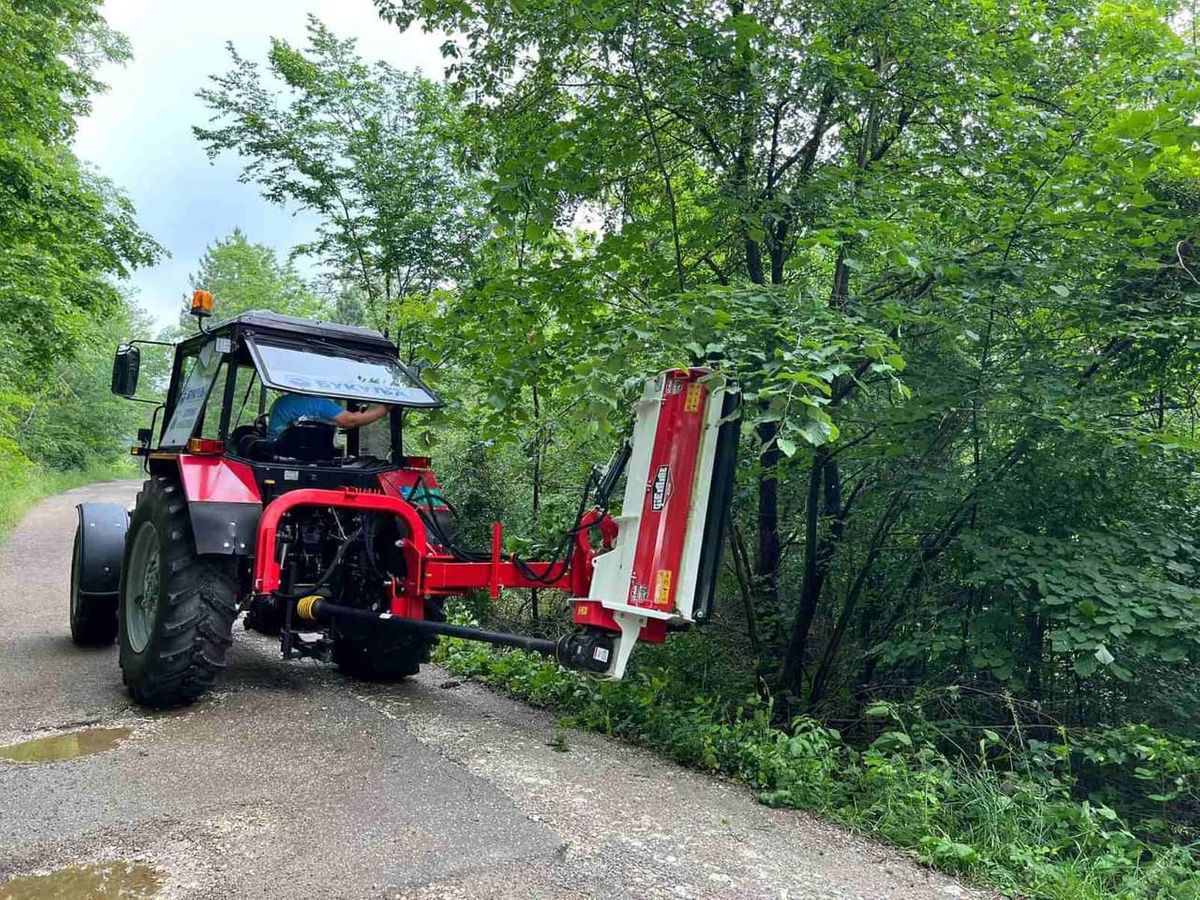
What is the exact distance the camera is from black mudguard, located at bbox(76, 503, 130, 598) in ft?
18.7

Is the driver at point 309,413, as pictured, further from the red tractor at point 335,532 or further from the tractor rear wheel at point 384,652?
the tractor rear wheel at point 384,652

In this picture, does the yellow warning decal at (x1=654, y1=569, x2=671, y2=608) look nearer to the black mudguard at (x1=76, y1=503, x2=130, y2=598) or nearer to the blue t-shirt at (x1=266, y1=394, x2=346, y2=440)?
the blue t-shirt at (x1=266, y1=394, x2=346, y2=440)

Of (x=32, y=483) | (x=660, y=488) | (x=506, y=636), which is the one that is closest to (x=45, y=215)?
(x=506, y=636)

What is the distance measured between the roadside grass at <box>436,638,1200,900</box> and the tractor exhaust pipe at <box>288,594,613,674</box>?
2.33 feet

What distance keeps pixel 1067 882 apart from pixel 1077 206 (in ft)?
10.5

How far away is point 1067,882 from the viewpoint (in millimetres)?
2859

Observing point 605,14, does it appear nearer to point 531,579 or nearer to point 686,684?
point 531,579

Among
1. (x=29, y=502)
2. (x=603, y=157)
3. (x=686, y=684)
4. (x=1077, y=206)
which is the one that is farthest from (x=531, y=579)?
(x=29, y=502)

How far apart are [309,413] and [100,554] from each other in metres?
1.90

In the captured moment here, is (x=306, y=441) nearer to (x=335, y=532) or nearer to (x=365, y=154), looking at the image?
(x=335, y=532)

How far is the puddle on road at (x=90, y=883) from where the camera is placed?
2479mm

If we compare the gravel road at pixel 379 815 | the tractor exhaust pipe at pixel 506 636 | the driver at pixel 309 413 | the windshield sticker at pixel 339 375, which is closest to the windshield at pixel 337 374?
the windshield sticker at pixel 339 375

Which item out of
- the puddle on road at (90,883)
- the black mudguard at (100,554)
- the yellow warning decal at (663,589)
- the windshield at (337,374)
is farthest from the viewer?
the black mudguard at (100,554)

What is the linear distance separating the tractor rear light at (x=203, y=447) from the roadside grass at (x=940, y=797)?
2609 mm
